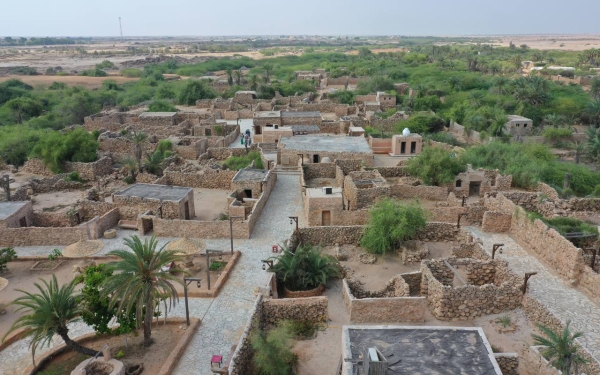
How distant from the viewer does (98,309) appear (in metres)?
13.1

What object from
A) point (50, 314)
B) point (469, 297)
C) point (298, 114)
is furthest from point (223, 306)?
point (298, 114)

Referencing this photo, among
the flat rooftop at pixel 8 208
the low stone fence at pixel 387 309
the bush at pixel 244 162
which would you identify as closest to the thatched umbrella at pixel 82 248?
the flat rooftop at pixel 8 208

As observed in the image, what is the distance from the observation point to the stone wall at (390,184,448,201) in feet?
86.3

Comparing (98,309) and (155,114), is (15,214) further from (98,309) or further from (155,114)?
(155,114)

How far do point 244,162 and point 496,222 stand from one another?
17.5m

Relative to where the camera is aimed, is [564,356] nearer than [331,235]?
Yes

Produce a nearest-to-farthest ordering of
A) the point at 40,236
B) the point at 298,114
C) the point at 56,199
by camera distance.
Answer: the point at 40,236 → the point at 56,199 → the point at 298,114

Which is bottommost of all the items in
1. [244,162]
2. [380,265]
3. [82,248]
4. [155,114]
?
[380,265]

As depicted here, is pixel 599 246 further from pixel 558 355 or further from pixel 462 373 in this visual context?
pixel 462 373

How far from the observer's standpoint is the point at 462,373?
966 cm

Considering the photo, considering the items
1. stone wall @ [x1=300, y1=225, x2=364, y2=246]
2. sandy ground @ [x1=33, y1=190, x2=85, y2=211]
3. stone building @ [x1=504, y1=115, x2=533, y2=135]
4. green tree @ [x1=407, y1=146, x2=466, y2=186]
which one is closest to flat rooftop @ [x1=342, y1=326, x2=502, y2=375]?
stone wall @ [x1=300, y1=225, x2=364, y2=246]

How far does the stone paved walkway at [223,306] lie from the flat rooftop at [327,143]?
9860 millimetres

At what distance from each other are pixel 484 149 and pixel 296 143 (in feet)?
45.3

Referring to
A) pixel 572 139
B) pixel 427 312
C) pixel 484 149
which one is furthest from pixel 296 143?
pixel 572 139
